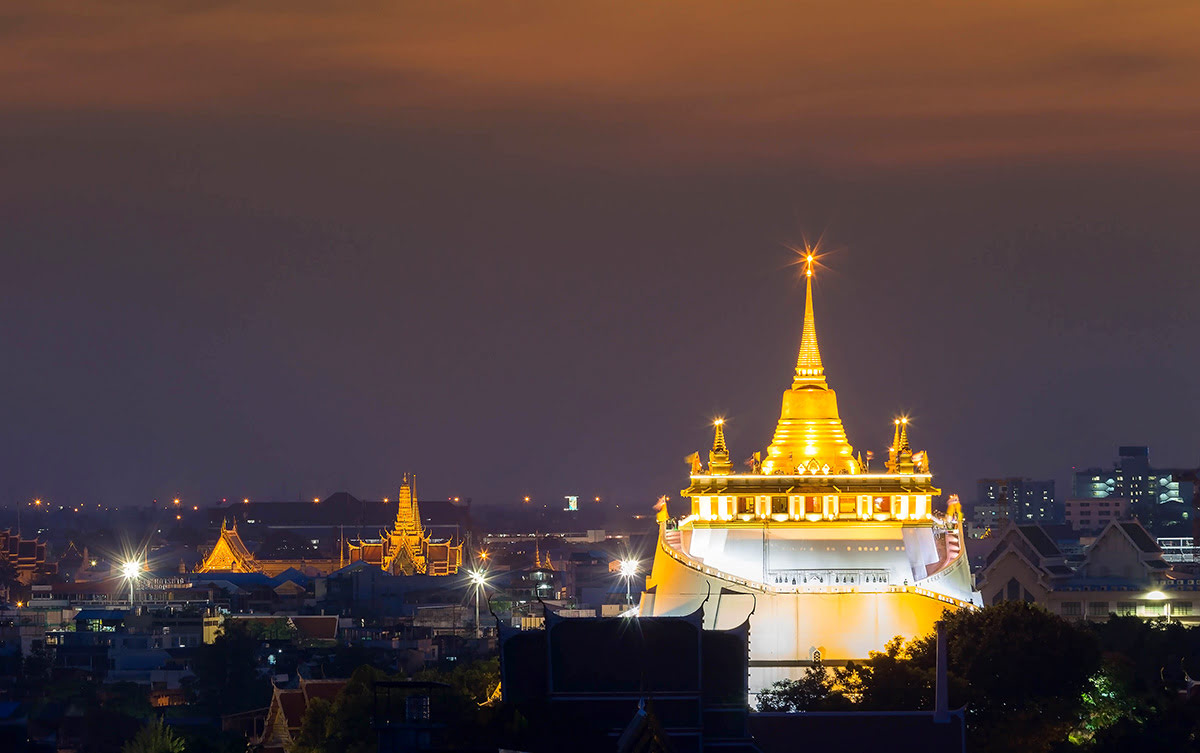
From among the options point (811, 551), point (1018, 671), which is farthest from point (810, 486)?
point (1018, 671)

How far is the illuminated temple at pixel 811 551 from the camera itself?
12356cm

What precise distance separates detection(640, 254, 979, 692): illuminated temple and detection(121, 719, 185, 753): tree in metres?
18.4

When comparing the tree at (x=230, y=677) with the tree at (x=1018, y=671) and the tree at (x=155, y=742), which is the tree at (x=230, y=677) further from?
the tree at (x=1018, y=671)

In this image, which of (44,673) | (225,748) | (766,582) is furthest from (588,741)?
(44,673)

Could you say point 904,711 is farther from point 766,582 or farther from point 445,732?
point 766,582

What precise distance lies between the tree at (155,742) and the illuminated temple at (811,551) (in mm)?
18431

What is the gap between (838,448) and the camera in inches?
5261

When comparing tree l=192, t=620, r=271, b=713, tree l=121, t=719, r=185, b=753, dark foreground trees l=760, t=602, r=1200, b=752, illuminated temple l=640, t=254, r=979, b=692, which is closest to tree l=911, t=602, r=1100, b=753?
dark foreground trees l=760, t=602, r=1200, b=752

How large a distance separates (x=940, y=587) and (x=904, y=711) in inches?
1149

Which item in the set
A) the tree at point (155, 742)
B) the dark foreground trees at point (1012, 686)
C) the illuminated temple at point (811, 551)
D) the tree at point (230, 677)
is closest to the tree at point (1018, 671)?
the dark foreground trees at point (1012, 686)

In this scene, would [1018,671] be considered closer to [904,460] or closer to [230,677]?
[904,460]

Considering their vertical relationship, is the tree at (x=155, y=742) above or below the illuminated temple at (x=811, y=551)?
below

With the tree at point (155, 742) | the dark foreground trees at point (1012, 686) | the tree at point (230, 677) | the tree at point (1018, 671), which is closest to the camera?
the dark foreground trees at point (1012, 686)

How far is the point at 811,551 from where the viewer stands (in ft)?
419
